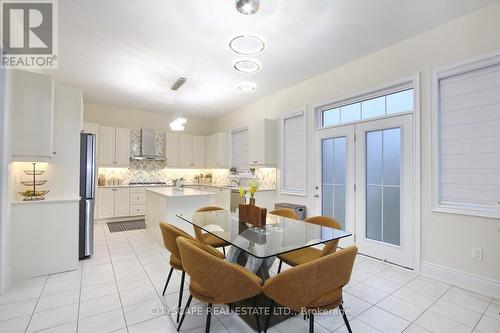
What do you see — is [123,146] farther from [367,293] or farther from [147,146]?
[367,293]

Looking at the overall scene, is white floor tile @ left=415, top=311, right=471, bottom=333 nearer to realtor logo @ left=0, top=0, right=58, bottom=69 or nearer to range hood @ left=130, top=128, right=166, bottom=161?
realtor logo @ left=0, top=0, right=58, bottom=69

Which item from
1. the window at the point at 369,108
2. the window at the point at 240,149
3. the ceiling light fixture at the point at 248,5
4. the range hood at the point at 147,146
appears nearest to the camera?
the ceiling light fixture at the point at 248,5

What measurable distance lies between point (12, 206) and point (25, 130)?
0.88 meters

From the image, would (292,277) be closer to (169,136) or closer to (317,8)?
(317,8)

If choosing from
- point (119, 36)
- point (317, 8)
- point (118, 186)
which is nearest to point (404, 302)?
point (317, 8)

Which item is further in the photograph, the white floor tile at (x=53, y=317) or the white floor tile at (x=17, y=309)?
the white floor tile at (x=17, y=309)

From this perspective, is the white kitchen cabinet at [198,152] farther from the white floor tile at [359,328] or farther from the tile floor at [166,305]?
the white floor tile at [359,328]

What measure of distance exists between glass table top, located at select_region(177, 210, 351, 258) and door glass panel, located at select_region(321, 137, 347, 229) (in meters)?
1.64

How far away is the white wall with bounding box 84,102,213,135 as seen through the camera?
6164 millimetres

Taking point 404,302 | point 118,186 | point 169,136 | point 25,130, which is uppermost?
point 169,136

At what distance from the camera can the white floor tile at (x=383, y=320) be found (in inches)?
76.4

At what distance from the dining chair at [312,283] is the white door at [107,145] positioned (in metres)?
5.85

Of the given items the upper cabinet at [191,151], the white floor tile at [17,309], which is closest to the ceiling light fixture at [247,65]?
the white floor tile at [17,309]

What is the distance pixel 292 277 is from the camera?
147 cm
